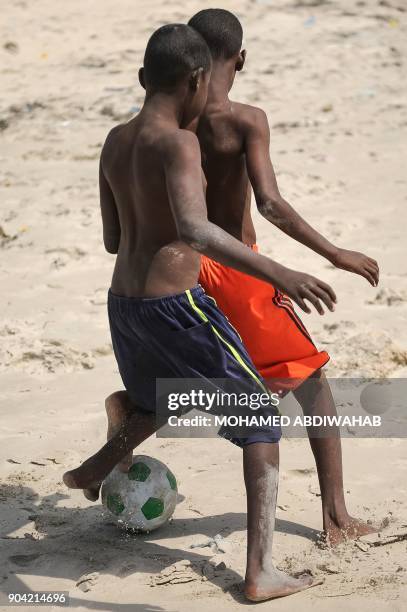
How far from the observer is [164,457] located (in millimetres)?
4055

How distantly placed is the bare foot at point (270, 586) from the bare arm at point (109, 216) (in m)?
1.13

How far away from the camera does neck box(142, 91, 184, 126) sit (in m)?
2.99

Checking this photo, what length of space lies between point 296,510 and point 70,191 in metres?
3.76

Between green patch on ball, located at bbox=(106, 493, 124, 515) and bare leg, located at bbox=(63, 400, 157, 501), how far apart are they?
8 centimetres

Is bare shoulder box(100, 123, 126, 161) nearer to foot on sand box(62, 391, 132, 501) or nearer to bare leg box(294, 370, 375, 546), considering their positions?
foot on sand box(62, 391, 132, 501)

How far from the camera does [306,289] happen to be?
269 cm

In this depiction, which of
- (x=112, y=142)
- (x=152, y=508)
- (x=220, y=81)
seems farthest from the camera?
(x=152, y=508)

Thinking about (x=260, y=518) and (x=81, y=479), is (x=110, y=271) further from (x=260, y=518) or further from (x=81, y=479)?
(x=260, y=518)

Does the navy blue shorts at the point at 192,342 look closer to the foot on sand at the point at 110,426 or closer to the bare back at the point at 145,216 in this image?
the bare back at the point at 145,216

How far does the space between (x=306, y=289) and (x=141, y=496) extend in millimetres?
1120

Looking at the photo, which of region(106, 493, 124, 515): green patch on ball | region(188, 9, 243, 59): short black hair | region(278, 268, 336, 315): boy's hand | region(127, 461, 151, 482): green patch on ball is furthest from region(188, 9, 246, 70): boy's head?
region(106, 493, 124, 515): green patch on ball

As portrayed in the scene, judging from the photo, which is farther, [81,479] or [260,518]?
[81,479]

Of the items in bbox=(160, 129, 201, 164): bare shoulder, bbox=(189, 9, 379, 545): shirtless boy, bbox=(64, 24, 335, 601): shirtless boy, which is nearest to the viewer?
bbox=(160, 129, 201, 164): bare shoulder

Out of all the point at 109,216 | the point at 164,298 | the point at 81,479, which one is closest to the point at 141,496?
the point at 81,479
